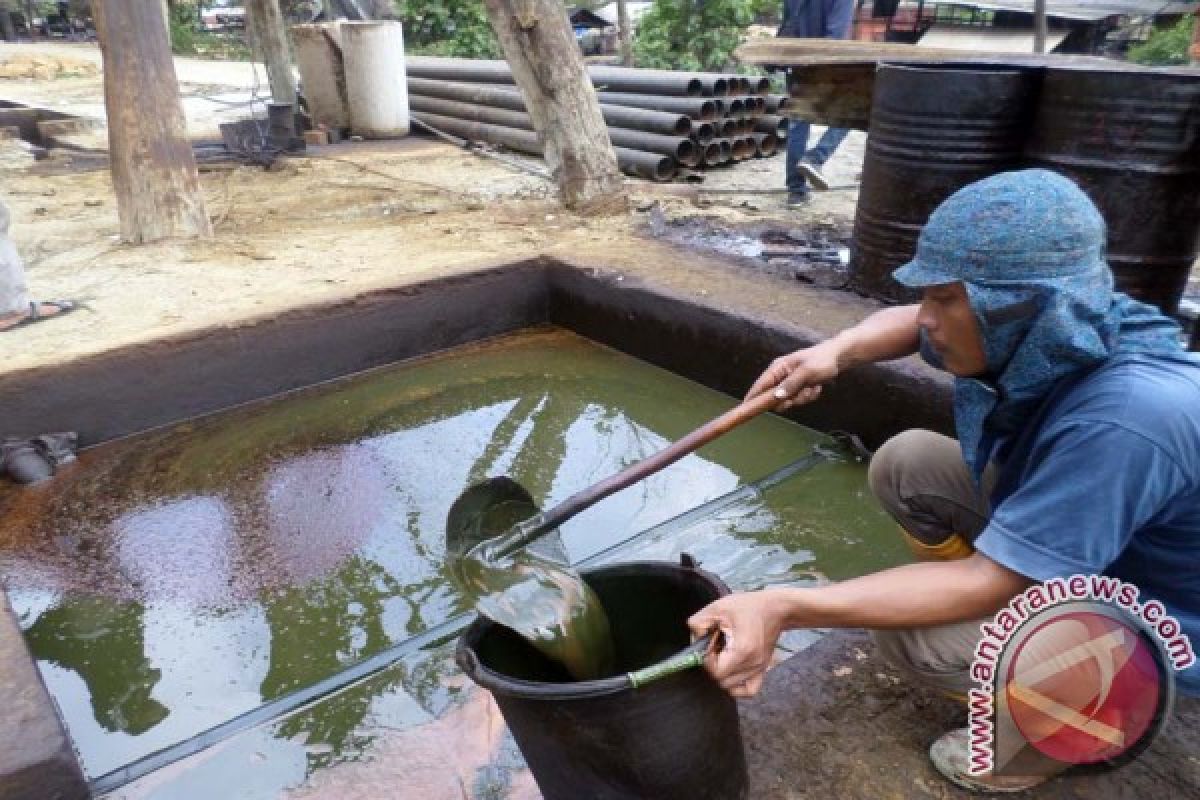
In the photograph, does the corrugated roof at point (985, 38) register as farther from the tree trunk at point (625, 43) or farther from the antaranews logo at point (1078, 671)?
the antaranews logo at point (1078, 671)

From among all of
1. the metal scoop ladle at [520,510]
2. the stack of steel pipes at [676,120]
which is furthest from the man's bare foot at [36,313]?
the stack of steel pipes at [676,120]

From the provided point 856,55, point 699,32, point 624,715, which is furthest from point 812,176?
point 699,32

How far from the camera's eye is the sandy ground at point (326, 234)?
15.5 ft

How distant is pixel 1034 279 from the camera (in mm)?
1453

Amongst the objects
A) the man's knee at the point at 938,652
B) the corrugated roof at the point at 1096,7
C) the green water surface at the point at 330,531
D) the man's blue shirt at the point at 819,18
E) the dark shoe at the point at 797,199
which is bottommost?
the green water surface at the point at 330,531

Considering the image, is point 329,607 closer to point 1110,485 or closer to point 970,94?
point 1110,485

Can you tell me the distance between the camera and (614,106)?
875 cm

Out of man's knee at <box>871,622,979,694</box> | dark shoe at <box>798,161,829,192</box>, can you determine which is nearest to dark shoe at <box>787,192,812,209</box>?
dark shoe at <box>798,161,829,192</box>

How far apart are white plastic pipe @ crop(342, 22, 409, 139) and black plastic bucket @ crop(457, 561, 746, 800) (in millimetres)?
9828

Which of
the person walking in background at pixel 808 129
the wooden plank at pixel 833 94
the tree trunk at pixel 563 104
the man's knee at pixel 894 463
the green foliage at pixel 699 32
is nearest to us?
the man's knee at pixel 894 463

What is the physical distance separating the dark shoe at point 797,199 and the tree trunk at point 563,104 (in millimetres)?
1299

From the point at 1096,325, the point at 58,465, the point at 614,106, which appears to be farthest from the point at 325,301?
the point at 614,106

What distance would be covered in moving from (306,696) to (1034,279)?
2.18 metres

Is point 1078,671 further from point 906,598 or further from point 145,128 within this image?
point 145,128
